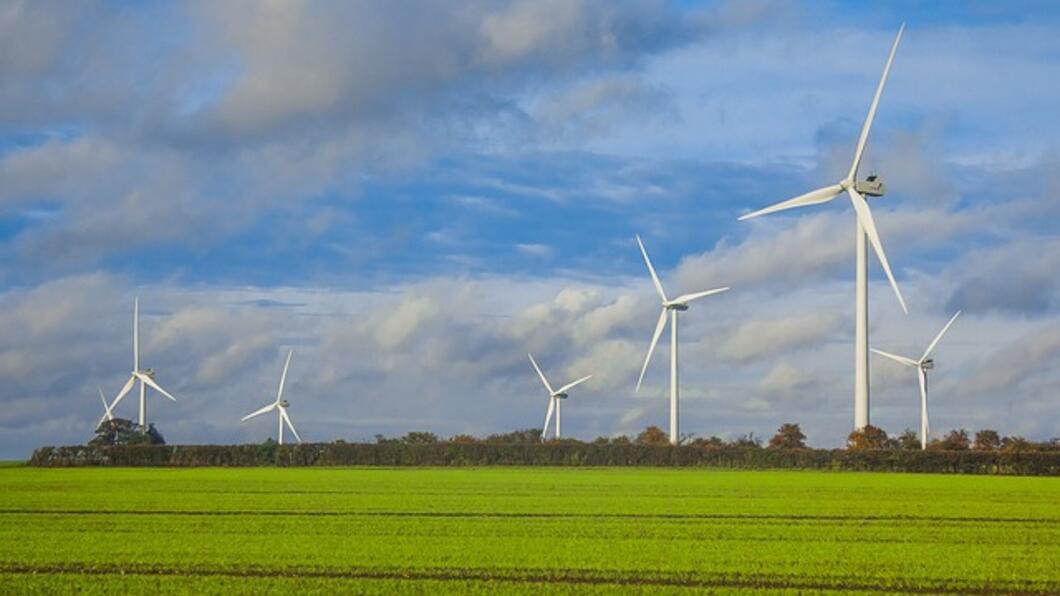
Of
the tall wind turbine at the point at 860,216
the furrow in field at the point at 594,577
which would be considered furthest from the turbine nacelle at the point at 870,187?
the furrow in field at the point at 594,577

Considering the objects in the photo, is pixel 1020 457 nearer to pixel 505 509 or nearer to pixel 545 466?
pixel 545 466

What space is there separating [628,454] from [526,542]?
258 ft

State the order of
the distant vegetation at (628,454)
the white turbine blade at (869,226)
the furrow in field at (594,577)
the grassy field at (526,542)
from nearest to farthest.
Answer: the furrow in field at (594,577)
the grassy field at (526,542)
the white turbine blade at (869,226)
the distant vegetation at (628,454)

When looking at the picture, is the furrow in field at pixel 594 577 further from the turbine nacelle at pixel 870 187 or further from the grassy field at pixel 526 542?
the turbine nacelle at pixel 870 187

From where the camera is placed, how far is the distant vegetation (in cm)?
10112

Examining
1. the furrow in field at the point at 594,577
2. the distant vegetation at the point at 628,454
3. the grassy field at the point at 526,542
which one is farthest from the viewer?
the distant vegetation at the point at 628,454

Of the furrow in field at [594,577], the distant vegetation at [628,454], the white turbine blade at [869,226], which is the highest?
the white turbine blade at [869,226]

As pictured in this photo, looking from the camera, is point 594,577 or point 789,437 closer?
point 594,577

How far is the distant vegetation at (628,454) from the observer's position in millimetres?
101125

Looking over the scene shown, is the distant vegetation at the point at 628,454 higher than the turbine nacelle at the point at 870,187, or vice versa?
the turbine nacelle at the point at 870,187

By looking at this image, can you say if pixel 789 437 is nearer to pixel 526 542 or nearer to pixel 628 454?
pixel 628 454

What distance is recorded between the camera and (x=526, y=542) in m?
34.1

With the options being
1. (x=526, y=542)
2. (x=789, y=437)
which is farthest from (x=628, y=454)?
(x=526, y=542)

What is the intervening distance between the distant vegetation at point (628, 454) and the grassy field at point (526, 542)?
4115 cm
